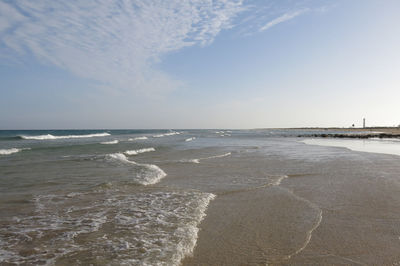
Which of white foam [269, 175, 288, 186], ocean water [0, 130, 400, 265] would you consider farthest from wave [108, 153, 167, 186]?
white foam [269, 175, 288, 186]

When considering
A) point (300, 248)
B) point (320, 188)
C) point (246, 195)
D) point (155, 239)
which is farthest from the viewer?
point (320, 188)

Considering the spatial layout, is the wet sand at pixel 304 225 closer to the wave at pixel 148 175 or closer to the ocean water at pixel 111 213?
the ocean water at pixel 111 213

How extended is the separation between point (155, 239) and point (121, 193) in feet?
12.6

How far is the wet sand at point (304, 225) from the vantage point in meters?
4.05

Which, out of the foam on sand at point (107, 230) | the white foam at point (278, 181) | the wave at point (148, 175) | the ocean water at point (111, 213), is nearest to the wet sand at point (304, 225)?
the white foam at point (278, 181)

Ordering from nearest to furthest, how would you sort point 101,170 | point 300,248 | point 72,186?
point 300,248 → point 72,186 → point 101,170

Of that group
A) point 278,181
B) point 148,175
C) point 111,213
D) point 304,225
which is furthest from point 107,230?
point 278,181

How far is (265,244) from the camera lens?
4.48 m

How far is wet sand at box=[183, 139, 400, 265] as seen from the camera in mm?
4051

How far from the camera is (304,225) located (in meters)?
5.32

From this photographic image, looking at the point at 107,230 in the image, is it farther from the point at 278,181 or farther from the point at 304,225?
the point at 278,181

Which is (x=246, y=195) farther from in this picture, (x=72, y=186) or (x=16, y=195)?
(x=16, y=195)

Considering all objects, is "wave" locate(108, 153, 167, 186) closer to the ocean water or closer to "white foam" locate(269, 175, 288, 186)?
the ocean water

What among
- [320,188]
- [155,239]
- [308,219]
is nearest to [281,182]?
[320,188]
